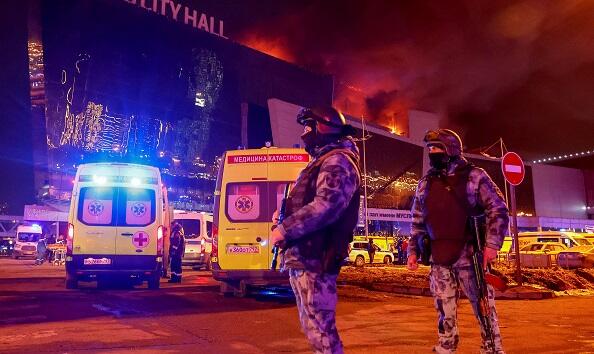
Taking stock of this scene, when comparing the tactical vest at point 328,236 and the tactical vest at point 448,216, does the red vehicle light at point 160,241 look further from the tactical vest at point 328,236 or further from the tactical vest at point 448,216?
the tactical vest at point 328,236

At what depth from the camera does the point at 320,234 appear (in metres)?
3.17

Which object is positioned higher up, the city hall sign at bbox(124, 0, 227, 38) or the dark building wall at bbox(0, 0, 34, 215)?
the city hall sign at bbox(124, 0, 227, 38)

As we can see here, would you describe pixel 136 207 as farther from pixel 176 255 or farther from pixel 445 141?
pixel 445 141

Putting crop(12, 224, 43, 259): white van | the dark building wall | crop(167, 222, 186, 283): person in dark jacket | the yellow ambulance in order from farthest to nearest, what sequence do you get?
the dark building wall < crop(12, 224, 43, 259): white van < crop(167, 222, 186, 283): person in dark jacket < the yellow ambulance

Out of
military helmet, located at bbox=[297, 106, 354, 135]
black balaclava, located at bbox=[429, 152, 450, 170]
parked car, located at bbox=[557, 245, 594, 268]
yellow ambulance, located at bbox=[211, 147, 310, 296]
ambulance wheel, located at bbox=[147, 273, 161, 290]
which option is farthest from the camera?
parked car, located at bbox=[557, 245, 594, 268]

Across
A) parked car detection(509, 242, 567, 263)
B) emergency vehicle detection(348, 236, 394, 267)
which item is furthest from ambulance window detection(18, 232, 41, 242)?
parked car detection(509, 242, 567, 263)

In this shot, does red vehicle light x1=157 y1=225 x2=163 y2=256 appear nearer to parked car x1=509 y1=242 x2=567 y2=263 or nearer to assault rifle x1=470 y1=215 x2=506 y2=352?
assault rifle x1=470 y1=215 x2=506 y2=352

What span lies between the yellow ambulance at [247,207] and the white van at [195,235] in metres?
10.4

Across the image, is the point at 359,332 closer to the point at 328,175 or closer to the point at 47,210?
the point at 328,175

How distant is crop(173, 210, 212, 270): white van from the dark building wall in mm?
36231

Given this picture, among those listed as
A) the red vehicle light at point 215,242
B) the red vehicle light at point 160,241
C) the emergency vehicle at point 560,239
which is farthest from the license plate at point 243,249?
the emergency vehicle at point 560,239

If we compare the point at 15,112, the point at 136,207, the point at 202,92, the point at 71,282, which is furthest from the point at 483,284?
the point at 15,112

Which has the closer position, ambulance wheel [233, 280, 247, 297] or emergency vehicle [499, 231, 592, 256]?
ambulance wheel [233, 280, 247, 297]

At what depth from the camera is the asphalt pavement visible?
5836 millimetres
